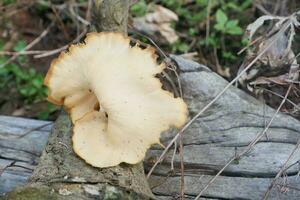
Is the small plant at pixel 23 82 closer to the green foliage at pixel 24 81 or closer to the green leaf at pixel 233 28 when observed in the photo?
Answer: the green foliage at pixel 24 81

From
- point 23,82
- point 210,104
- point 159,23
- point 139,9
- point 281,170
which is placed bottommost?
point 281,170

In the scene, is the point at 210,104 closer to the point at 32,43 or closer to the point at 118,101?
the point at 118,101

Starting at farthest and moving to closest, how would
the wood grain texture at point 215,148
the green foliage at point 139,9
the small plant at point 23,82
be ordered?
1. the green foliage at point 139,9
2. the small plant at point 23,82
3. the wood grain texture at point 215,148

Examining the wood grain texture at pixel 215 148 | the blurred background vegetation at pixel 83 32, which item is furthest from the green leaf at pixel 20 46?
the wood grain texture at pixel 215 148

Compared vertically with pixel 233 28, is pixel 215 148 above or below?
below

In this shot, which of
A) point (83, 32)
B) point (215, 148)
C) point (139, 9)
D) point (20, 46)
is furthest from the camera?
point (139, 9)

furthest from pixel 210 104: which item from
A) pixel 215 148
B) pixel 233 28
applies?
pixel 233 28

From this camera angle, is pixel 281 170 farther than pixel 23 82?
No
